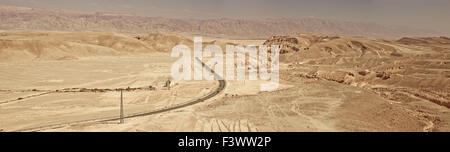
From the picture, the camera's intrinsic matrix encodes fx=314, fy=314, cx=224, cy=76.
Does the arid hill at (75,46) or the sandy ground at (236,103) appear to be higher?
the arid hill at (75,46)

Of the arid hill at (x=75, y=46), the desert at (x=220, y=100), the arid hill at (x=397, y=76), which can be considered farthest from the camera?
the arid hill at (x=75, y=46)

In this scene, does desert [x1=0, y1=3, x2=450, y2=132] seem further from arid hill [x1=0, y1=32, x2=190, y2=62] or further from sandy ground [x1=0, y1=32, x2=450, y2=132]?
arid hill [x1=0, y1=32, x2=190, y2=62]

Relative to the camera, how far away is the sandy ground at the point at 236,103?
19031 mm

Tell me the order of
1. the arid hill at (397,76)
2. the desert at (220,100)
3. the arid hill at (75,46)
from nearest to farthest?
the desert at (220,100), the arid hill at (397,76), the arid hill at (75,46)

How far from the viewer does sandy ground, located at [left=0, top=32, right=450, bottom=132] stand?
19.0 meters

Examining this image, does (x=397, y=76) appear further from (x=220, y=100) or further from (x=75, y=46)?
(x=75, y=46)

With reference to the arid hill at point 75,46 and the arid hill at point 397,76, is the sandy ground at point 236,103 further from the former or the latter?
the arid hill at point 75,46

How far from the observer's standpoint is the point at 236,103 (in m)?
25.2

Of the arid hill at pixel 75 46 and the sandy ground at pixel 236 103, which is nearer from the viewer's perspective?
the sandy ground at pixel 236 103

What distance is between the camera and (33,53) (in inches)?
2442

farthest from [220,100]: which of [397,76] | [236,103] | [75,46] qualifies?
[75,46]

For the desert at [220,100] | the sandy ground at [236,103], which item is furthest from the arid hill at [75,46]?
the sandy ground at [236,103]

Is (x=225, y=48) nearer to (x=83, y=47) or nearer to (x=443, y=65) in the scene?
(x=83, y=47)
